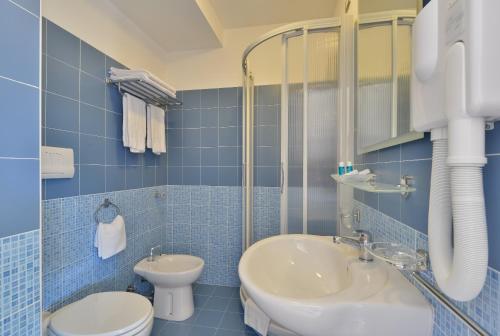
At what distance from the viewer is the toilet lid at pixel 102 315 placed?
1.21 m

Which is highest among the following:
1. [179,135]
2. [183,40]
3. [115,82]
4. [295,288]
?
[183,40]

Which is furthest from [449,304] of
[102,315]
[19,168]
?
[102,315]

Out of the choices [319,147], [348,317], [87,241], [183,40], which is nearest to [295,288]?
[348,317]

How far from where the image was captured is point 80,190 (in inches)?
62.0

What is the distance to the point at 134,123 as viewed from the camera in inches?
76.2

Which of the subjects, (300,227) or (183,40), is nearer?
(300,227)

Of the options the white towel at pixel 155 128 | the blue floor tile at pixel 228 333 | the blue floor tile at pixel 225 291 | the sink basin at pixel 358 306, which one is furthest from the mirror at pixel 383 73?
the blue floor tile at pixel 225 291

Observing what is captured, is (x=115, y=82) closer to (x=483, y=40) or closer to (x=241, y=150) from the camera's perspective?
(x=241, y=150)

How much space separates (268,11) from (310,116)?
1.23 meters

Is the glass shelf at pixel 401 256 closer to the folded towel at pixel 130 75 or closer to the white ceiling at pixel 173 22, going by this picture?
the folded towel at pixel 130 75

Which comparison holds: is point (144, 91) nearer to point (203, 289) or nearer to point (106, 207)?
point (106, 207)

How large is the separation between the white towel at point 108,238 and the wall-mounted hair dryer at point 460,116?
5.86 feet

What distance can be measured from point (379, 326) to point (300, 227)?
1087 millimetres

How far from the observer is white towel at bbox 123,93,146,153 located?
1862mm
